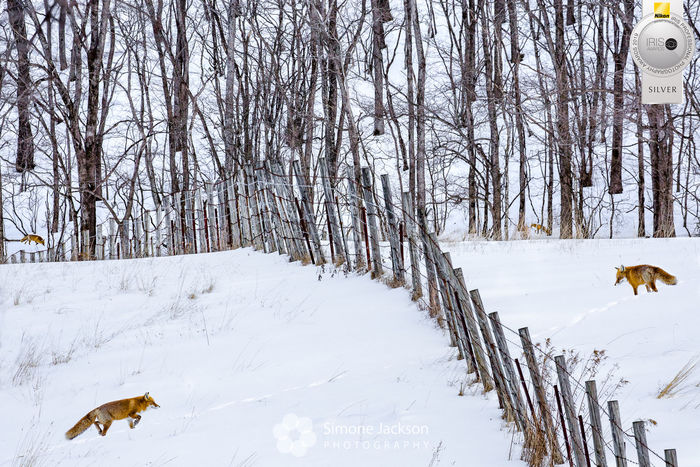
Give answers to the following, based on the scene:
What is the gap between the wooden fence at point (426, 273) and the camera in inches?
107

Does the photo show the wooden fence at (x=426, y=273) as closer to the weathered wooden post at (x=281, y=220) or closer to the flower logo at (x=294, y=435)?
the weathered wooden post at (x=281, y=220)

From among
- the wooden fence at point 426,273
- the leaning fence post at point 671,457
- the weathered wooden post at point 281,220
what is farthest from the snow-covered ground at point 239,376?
the weathered wooden post at point 281,220

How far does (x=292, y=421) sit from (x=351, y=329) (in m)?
1.70

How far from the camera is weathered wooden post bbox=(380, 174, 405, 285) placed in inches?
236

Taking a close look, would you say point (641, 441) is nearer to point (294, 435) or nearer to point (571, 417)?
point (571, 417)

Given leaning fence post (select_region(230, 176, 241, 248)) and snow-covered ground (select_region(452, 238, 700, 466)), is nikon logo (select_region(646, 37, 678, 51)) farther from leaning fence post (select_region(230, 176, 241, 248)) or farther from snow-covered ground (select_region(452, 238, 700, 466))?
leaning fence post (select_region(230, 176, 241, 248))

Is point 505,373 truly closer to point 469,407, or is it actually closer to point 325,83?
point 469,407

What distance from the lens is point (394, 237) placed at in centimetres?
601

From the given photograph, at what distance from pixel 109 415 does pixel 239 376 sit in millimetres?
1029

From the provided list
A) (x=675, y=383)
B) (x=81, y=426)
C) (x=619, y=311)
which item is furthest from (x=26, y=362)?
(x=619, y=311)

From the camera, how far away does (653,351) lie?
4176 millimetres

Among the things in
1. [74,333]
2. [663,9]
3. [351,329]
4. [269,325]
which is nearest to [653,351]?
[351,329]

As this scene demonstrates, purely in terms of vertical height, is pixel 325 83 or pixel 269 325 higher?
pixel 325 83

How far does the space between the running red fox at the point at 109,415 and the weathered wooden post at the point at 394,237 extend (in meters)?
3.14
